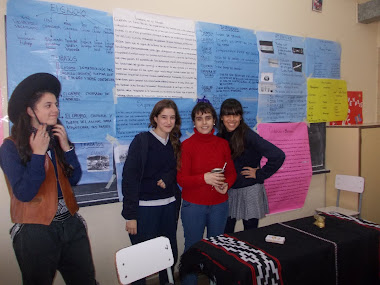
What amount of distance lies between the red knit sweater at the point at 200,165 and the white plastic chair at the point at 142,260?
1.61ft

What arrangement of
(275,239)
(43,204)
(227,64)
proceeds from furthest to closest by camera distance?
1. (227,64)
2. (275,239)
3. (43,204)

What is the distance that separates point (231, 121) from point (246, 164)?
0.35 meters

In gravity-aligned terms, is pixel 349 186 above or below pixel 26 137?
below

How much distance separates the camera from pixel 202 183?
188 centimetres

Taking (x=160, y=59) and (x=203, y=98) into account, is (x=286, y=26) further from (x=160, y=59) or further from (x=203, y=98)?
(x=160, y=59)

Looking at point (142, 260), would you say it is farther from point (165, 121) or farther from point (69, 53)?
Result: point (69, 53)

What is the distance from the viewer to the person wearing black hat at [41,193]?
1354 mm

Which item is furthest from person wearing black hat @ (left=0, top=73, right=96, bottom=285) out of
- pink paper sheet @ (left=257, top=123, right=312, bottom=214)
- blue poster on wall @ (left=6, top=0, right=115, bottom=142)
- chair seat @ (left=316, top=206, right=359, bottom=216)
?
chair seat @ (left=316, top=206, right=359, bottom=216)

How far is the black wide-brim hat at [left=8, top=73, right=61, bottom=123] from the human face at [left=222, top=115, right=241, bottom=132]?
1182 mm

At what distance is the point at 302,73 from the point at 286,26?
0.50 meters

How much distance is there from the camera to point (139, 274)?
1.42 metres

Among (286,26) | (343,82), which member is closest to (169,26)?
(286,26)

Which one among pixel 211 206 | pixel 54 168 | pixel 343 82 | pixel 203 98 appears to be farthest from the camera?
pixel 343 82

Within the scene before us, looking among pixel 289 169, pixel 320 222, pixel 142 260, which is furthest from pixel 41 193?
pixel 289 169
